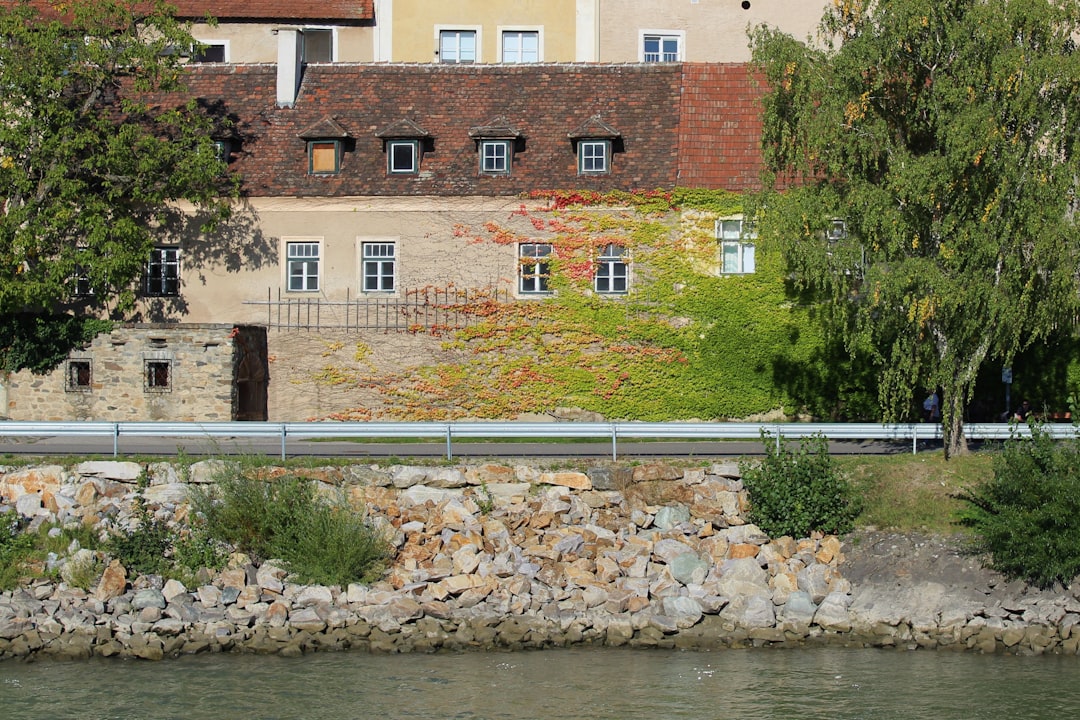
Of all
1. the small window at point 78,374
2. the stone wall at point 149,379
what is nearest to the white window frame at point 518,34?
the stone wall at point 149,379

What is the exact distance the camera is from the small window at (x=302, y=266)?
3525 centimetres

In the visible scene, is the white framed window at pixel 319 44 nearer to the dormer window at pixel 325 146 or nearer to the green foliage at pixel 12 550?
the dormer window at pixel 325 146

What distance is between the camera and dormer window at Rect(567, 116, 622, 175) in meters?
35.3

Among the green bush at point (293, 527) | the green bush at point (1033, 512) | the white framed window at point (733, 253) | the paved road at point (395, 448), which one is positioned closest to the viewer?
the green bush at point (1033, 512)

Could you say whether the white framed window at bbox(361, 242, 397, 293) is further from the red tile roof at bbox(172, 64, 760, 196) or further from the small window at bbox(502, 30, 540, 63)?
the small window at bbox(502, 30, 540, 63)

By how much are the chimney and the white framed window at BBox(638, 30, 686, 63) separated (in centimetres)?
1133

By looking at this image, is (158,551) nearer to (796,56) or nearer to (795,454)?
(795,454)

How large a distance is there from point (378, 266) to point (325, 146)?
337 centimetres

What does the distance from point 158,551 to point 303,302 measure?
12.2 metres

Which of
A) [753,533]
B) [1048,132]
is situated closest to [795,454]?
[753,533]

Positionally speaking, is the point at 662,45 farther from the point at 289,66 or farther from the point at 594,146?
the point at 289,66

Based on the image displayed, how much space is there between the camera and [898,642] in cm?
2209

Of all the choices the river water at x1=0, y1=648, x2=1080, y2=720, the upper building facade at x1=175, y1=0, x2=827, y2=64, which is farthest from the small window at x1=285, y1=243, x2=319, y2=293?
the river water at x1=0, y1=648, x2=1080, y2=720

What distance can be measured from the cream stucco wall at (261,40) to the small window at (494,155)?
10.1 m
